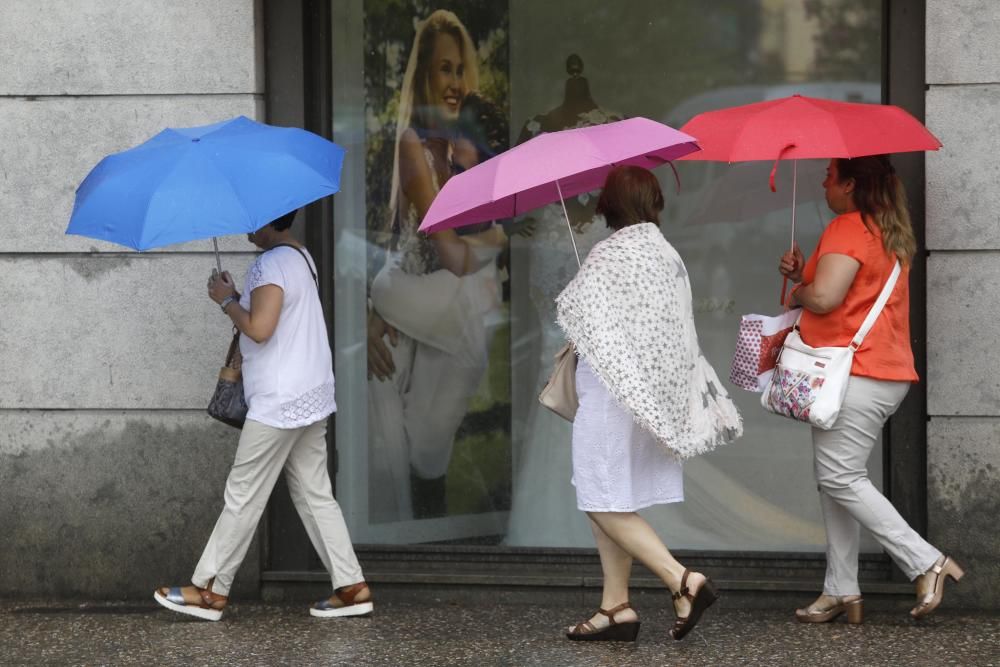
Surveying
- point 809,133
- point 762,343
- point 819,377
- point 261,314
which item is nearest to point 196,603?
point 261,314

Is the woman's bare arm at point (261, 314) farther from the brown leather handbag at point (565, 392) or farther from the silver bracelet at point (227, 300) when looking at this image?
the brown leather handbag at point (565, 392)

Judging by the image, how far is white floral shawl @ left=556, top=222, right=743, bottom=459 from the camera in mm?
5496

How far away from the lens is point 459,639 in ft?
19.9

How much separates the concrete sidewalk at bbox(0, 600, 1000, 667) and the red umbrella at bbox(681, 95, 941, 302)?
5.83 ft

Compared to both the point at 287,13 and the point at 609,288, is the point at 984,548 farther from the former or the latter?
the point at 287,13

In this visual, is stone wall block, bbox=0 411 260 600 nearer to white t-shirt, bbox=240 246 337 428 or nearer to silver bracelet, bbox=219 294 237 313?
white t-shirt, bbox=240 246 337 428

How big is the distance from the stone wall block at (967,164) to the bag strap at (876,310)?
0.63 meters

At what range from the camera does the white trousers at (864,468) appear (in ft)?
19.4

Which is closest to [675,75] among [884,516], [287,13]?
[287,13]

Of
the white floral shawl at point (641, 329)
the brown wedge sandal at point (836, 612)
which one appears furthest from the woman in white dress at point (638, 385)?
the brown wedge sandal at point (836, 612)

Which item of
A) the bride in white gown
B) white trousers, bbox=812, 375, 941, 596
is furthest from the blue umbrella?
white trousers, bbox=812, 375, 941, 596

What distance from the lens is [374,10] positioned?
711cm

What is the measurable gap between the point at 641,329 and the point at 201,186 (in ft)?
5.46

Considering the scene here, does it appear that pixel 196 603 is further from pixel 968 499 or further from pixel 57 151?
pixel 968 499
